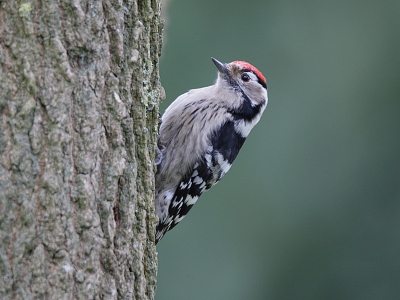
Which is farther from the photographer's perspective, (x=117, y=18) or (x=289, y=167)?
(x=289, y=167)

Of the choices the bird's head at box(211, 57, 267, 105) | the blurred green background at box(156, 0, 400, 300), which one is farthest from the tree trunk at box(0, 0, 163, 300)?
the blurred green background at box(156, 0, 400, 300)

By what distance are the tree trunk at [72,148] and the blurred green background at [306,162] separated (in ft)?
23.2

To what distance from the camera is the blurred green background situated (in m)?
9.96

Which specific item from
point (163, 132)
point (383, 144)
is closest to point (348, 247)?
point (383, 144)

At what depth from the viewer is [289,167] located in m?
10.5

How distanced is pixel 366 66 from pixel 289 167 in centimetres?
241

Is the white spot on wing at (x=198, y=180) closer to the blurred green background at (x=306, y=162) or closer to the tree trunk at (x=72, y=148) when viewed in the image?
the tree trunk at (x=72, y=148)

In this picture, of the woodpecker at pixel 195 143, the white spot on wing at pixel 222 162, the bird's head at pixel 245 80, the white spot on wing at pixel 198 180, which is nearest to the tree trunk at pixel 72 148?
the woodpecker at pixel 195 143

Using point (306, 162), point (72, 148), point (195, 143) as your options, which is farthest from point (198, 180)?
point (306, 162)

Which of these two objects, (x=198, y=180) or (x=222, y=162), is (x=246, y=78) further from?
(x=198, y=180)

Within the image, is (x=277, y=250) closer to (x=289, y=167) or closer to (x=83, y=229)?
(x=289, y=167)

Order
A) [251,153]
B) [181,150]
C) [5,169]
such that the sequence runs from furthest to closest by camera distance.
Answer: [251,153]
[181,150]
[5,169]

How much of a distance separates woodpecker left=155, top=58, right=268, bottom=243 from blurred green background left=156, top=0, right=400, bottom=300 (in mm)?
5217

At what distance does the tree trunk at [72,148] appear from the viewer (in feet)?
7.12
